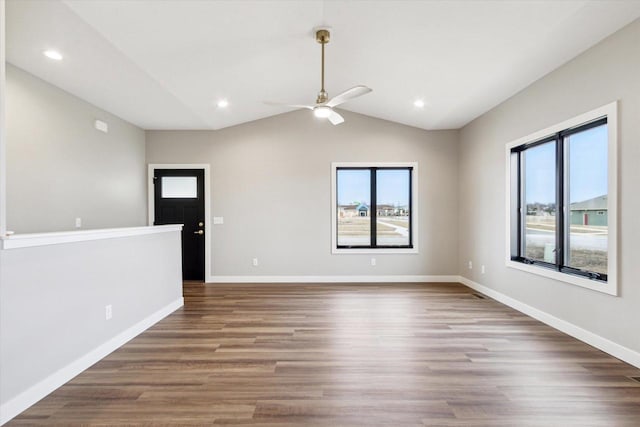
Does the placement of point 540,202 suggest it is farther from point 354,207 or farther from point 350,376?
point 350,376

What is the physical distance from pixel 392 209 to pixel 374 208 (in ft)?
1.07

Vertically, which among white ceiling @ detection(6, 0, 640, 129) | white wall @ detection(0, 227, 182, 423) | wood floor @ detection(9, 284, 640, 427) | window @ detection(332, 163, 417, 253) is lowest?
wood floor @ detection(9, 284, 640, 427)

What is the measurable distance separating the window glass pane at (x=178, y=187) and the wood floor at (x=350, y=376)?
104 inches

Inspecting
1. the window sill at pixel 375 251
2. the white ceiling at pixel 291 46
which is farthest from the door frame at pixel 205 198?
the window sill at pixel 375 251

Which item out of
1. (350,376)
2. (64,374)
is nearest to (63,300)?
(64,374)

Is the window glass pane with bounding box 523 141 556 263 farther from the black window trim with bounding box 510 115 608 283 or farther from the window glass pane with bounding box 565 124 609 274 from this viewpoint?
the window glass pane with bounding box 565 124 609 274

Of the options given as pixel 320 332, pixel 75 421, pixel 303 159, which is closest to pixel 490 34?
pixel 320 332

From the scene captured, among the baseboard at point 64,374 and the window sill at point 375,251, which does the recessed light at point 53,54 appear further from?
the window sill at point 375,251

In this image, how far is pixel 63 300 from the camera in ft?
8.13

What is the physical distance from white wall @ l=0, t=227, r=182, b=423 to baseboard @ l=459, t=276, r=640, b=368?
4.27 meters

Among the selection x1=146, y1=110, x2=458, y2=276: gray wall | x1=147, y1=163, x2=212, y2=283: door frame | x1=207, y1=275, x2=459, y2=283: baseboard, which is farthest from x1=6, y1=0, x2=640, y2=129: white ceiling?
x1=207, y1=275, x2=459, y2=283: baseboard

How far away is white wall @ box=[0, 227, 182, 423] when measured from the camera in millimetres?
2055

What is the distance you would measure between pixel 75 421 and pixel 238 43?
3358 millimetres

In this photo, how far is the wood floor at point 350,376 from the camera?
2.07 meters
